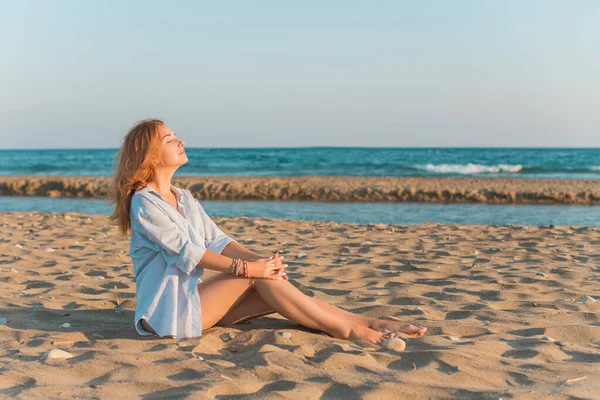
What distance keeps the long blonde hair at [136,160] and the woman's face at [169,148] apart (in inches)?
1.1

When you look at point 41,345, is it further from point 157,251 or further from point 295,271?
point 295,271

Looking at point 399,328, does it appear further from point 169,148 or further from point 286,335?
point 169,148

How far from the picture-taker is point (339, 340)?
3.76 m

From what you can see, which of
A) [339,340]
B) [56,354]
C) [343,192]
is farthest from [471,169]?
[56,354]

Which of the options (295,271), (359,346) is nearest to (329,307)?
(359,346)

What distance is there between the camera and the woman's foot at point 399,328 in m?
3.81

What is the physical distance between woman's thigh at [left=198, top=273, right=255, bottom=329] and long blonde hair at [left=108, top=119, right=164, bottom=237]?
0.71 meters

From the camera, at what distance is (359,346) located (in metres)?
3.65

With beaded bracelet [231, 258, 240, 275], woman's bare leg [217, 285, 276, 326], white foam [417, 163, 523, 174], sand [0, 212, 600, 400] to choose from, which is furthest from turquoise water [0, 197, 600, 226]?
white foam [417, 163, 523, 174]

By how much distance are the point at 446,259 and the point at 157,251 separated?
390cm

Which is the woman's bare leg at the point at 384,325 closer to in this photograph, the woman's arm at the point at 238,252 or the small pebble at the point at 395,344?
the small pebble at the point at 395,344

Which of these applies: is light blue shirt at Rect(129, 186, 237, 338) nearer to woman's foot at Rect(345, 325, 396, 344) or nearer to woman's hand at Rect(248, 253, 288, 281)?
woman's hand at Rect(248, 253, 288, 281)

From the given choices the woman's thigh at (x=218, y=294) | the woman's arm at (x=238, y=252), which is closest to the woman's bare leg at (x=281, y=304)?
the woman's thigh at (x=218, y=294)

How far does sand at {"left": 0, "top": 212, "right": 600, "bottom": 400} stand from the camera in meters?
2.91
